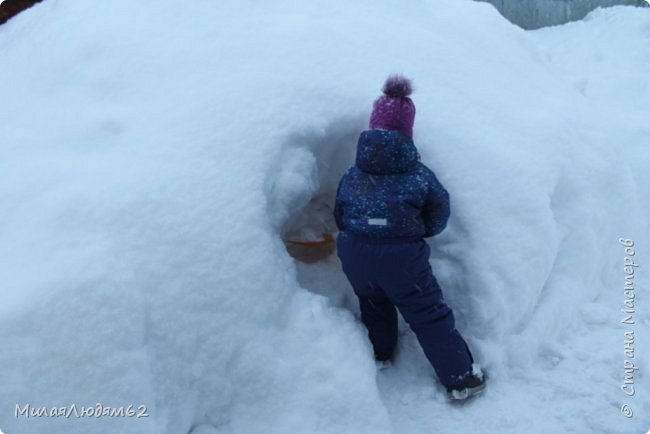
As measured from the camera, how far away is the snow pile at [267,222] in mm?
1770

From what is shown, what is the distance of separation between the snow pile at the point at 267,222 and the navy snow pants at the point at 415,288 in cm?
18

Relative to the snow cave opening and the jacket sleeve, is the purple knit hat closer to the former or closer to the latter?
the jacket sleeve

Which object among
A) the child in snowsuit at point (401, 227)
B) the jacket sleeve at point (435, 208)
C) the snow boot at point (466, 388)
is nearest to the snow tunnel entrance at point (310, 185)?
the child in snowsuit at point (401, 227)

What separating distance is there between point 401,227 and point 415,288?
0.26 meters

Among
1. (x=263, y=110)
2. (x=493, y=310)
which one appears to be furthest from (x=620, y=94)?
(x=263, y=110)

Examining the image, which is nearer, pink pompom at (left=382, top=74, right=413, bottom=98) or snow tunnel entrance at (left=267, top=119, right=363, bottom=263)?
pink pompom at (left=382, top=74, right=413, bottom=98)

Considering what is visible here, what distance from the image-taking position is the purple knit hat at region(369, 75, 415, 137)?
2.05 meters

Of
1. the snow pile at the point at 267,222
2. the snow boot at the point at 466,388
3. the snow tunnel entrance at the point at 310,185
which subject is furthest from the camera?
the snow tunnel entrance at the point at 310,185

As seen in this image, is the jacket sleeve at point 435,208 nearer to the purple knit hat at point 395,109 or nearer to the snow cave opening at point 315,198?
the purple knit hat at point 395,109

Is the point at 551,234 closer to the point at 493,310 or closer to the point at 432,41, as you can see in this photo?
the point at 493,310

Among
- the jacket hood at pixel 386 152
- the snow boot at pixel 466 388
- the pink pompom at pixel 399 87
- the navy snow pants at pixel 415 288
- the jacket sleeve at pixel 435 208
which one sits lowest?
the snow boot at pixel 466 388

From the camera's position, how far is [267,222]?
212 cm
